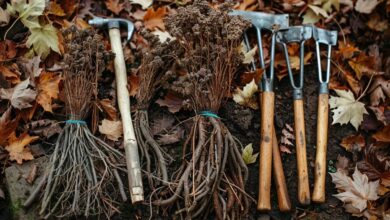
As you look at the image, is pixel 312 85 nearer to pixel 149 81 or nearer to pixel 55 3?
Answer: pixel 149 81

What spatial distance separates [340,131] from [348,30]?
914 millimetres

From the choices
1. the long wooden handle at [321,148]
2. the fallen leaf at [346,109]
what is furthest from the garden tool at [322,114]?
the fallen leaf at [346,109]

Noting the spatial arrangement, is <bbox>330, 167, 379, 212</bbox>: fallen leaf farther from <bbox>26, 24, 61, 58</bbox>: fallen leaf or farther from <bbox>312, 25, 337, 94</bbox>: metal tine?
<bbox>26, 24, 61, 58</bbox>: fallen leaf

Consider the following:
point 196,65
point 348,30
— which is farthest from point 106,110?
point 348,30

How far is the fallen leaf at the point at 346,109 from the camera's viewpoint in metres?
3.28

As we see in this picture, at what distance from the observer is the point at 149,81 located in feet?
10.1

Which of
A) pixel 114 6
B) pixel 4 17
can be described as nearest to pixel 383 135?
pixel 114 6

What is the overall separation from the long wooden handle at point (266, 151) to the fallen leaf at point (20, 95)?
147cm

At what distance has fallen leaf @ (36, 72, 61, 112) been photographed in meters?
3.05

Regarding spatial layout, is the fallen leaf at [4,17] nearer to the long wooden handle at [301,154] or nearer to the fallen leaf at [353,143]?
the long wooden handle at [301,154]

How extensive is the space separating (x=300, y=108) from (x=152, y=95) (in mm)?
980

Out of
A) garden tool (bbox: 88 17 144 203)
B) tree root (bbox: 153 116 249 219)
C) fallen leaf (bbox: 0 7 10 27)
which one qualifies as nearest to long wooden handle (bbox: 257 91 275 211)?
tree root (bbox: 153 116 249 219)

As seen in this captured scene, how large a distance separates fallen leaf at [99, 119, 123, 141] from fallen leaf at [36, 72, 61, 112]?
353 millimetres

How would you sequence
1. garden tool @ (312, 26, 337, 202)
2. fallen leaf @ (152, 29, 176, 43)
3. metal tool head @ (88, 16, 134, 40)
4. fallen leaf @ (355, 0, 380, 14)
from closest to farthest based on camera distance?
garden tool @ (312, 26, 337, 202), metal tool head @ (88, 16, 134, 40), fallen leaf @ (152, 29, 176, 43), fallen leaf @ (355, 0, 380, 14)
